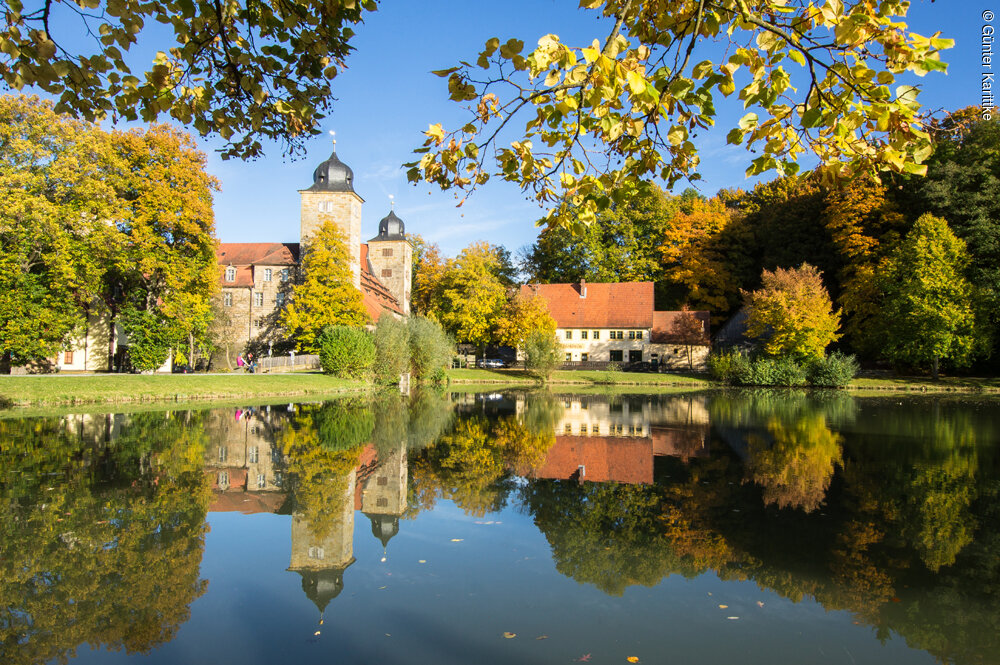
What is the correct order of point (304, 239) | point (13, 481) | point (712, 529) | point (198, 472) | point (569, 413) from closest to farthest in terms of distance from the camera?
1. point (712, 529)
2. point (13, 481)
3. point (198, 472)
4. point (569, 413)
5. point (304, 239)

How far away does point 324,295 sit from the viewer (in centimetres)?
3450

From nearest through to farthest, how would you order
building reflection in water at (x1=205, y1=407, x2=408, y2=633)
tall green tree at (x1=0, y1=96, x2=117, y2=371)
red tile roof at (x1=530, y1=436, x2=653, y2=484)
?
building reflection in water at (x1=205, y1=407, x2=408, y2=633) < red tile roof at (x1=530, y1=436, x2=653, y2=484) < tall green tree at (x1=0, y1=96, x2=117, y2=371)

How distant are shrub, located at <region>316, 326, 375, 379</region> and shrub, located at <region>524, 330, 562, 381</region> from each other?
39.1 feet

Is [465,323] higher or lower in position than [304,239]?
lower

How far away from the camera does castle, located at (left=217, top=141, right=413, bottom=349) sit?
38.8m

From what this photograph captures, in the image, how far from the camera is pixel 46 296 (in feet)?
77.5

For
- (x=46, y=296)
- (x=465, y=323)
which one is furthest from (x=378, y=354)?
(x=465, y=323)

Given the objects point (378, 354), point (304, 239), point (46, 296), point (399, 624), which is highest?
point (304, 239)

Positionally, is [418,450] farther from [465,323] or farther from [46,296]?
[465,323]

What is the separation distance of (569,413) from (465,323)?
27.9 metres

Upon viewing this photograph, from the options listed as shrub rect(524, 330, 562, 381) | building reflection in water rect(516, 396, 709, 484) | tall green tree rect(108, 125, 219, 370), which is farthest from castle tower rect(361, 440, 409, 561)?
shrub rect(524, 330, 562, 381)

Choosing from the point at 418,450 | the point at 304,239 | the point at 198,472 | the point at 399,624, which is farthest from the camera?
the point at 304,239

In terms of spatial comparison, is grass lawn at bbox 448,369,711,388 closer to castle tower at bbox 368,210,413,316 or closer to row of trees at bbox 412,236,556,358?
row of trees at bbox 412,236,556,358

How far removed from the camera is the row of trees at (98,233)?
2280 cm
